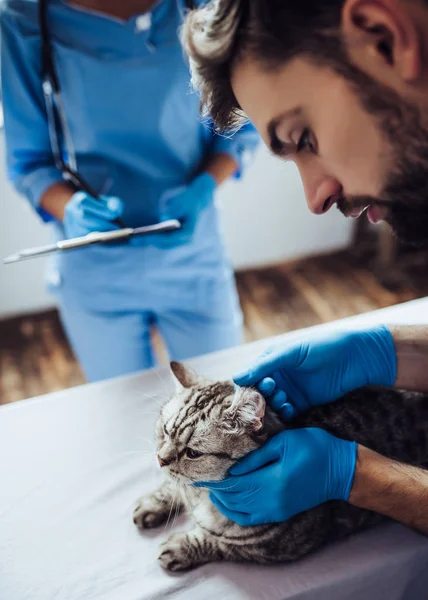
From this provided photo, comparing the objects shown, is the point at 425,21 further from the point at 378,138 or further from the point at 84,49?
the point at 84,49

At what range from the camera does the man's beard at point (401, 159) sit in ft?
1.75

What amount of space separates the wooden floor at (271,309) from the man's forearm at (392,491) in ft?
4.31

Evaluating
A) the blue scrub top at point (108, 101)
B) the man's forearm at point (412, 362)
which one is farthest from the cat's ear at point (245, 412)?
the blue scrub top at point (108, 101)

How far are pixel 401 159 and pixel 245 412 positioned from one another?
37 cm

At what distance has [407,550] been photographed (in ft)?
2.47

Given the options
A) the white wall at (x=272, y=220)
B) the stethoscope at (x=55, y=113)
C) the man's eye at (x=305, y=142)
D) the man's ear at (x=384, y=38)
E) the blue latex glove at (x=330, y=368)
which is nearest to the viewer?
the man's ear at (x=384, y=38)

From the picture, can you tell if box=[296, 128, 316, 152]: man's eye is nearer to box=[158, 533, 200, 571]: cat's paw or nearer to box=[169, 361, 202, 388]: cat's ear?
box=[169, 361, 202, 388]: cat's ear

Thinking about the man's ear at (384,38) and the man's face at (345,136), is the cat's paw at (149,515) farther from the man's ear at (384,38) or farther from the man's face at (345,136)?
the man's ear at (384,38)

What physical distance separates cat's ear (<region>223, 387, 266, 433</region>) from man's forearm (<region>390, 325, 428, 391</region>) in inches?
10.0

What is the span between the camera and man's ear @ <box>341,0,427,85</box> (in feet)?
1.59

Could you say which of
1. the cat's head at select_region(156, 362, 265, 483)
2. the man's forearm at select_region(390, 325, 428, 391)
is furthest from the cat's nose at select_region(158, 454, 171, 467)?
the man's forearm at select_region(390, 325, 428, 391)

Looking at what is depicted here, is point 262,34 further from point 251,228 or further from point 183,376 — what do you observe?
point 251,228

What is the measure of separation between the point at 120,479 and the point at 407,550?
422 millimetres

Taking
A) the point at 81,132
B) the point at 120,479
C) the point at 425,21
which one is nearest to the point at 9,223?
the point at 81,132
